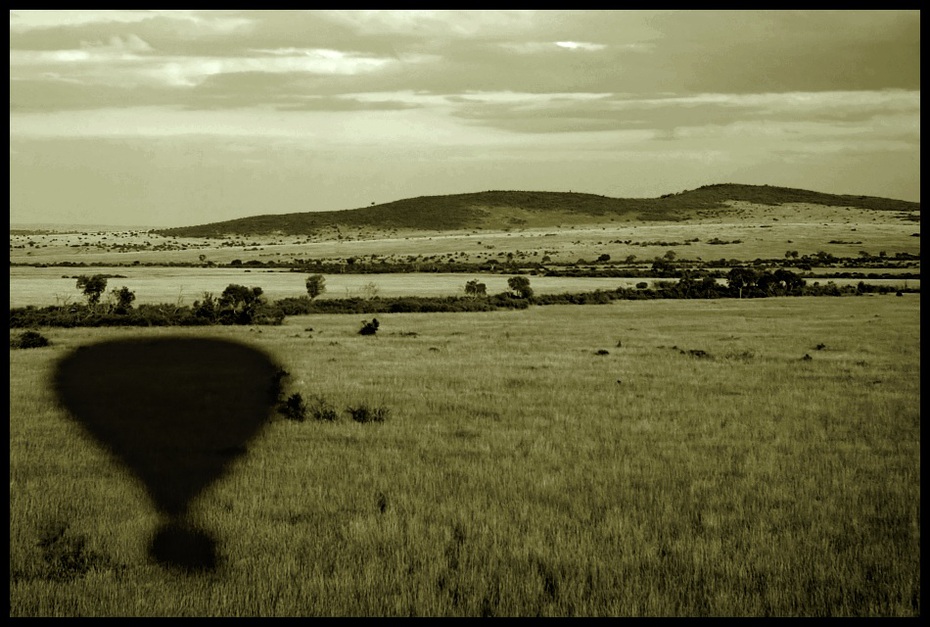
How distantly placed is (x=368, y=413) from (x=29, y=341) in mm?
17882

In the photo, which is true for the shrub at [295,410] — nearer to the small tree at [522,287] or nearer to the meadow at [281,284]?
the meadow at [281,284]

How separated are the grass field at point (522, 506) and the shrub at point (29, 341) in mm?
8198

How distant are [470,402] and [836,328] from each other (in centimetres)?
2340

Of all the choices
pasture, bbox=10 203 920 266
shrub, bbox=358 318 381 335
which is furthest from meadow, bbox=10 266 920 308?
pasture, bbox=10 203 920 266

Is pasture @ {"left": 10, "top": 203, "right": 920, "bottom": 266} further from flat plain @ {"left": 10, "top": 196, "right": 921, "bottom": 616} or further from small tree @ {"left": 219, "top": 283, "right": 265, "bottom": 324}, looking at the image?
flat plain @ {"left": 10, "top": 196, "right": 921, "bottom": 616}

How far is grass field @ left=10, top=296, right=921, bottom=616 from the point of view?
727 cm

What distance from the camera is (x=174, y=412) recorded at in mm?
16125

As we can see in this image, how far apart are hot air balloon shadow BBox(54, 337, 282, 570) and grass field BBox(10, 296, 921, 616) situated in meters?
0.27

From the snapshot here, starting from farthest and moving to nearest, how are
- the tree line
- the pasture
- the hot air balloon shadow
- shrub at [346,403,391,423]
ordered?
the pasture, the tree line, shrub at [346,403,391,423], the hot air balloon shadow

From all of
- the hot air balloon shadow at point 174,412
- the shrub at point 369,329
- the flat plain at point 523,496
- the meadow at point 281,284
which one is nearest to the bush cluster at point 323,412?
the flat plain at point 523,496

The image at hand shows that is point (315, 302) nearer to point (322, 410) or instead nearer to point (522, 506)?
point (322, 410)

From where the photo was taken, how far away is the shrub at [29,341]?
2783 centimetres

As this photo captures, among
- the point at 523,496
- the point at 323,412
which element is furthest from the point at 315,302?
the point at 523,496

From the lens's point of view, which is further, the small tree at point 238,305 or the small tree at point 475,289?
the small tree at point 475,289
